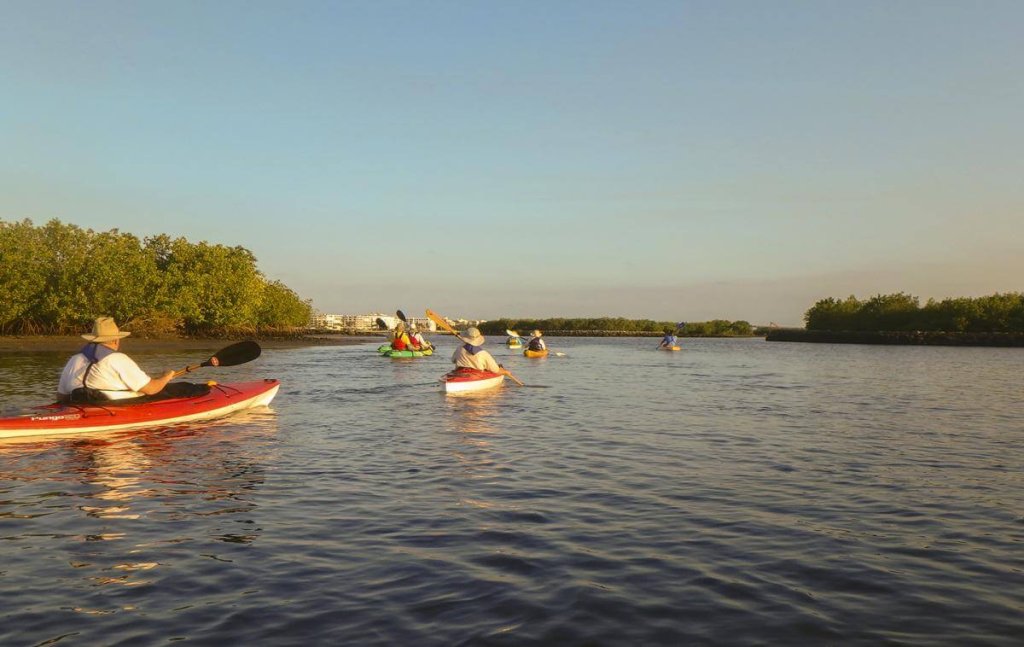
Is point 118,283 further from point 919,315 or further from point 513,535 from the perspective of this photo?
point 919,315

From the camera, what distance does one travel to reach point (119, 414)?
527 inches

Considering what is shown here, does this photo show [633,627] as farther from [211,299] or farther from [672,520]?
[211,299]

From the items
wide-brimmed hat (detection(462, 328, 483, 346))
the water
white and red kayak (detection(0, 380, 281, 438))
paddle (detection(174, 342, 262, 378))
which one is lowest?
the water

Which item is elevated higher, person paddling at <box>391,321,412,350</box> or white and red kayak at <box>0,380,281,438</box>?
person paddling at <box>391,321,412,350</box>

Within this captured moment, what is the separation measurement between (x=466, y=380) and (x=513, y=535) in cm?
1448

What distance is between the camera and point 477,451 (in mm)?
12625

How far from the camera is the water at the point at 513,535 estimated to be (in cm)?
504

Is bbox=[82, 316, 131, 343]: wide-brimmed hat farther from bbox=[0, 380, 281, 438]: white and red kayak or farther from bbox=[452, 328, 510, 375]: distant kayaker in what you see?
bbox=[452, 328, 510, 375]: distant kayaker

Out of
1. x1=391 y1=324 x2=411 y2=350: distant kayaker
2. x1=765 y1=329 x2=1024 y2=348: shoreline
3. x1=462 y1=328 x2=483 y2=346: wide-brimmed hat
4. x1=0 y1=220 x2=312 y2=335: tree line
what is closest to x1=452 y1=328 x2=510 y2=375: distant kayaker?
x1=462 y1=328 x2=483 y2=346: wide-brimmed hat

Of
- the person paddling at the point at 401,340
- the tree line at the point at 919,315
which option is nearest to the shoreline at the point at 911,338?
the tree line at the point at 919,315

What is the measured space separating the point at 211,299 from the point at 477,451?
65.5 m

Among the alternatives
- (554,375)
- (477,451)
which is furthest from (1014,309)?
(477,451)

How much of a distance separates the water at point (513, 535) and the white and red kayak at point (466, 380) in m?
5.61

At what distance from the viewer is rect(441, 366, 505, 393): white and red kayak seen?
21516mm
